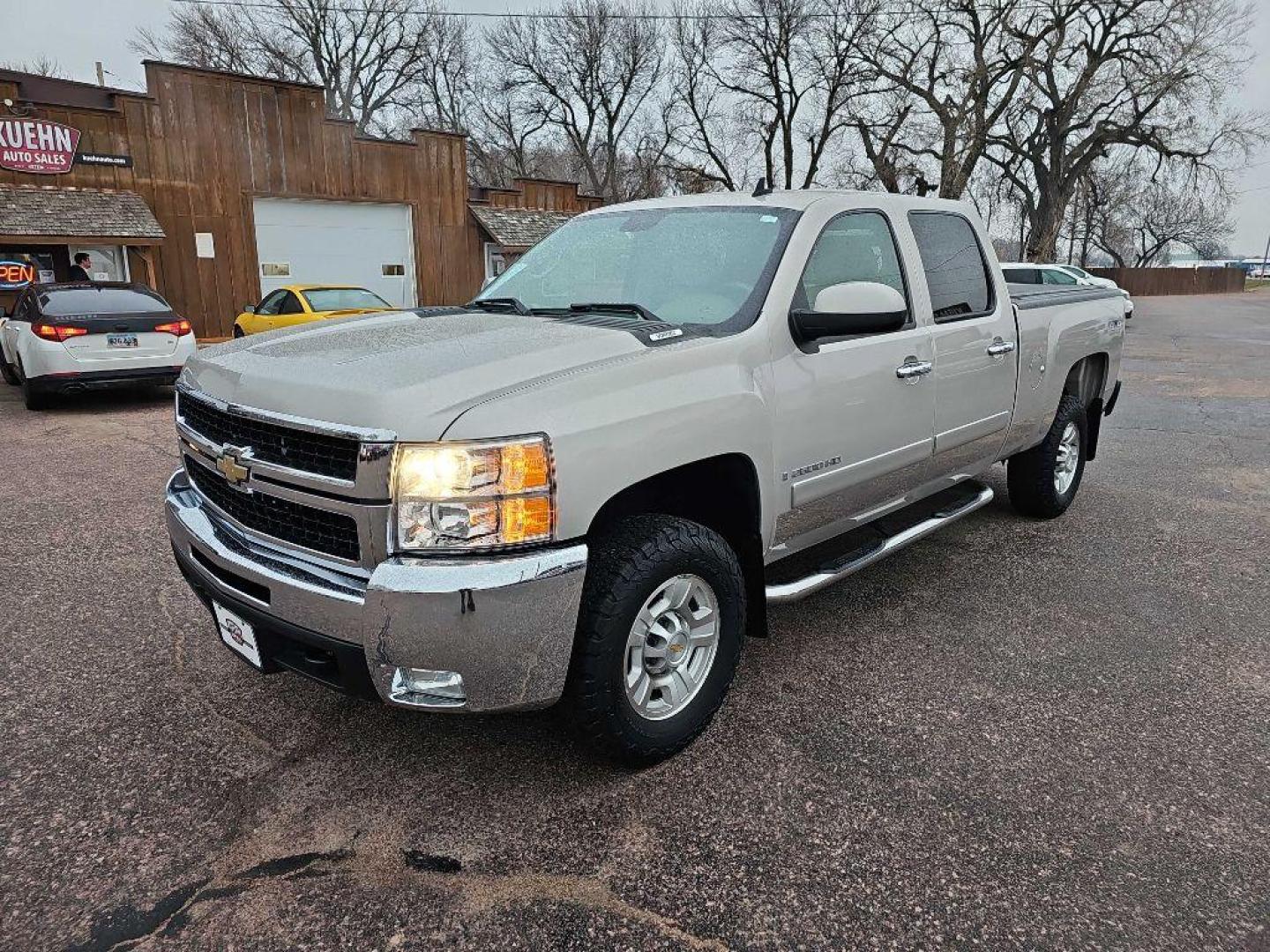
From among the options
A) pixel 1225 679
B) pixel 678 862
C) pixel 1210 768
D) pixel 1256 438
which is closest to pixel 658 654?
pixel 678 862

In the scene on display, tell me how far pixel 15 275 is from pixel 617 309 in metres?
17.8

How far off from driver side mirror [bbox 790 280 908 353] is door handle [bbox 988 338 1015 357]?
1.32 meters

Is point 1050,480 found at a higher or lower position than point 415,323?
lower

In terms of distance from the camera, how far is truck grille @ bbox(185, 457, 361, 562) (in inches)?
93.5

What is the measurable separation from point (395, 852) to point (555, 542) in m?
1.01

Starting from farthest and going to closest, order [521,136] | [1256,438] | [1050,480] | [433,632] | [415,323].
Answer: [521,136], [1256,438], [1050,480], [415,323], [433,632]

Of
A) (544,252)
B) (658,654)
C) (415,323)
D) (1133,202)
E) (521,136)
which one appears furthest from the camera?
(1133,202)

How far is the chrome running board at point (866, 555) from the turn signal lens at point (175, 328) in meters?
9.31

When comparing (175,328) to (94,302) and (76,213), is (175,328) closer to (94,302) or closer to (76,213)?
(94,302)

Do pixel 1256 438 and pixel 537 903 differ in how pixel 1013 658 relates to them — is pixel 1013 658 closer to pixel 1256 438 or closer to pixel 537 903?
pixel 537 903

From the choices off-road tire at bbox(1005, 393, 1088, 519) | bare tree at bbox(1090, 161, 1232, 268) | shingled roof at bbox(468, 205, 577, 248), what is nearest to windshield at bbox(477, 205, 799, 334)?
off-road tire at bbox(1005, 393, 1088, 519)

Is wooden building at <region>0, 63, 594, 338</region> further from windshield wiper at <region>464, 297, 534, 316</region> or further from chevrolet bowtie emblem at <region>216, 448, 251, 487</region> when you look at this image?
chevrolet bowtie emblem at <region>216, 448, 251, 487</region>

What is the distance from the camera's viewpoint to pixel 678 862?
2396 mm

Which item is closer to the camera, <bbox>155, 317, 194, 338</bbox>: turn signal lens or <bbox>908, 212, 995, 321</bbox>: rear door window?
<bbox>908, 212, 995, 321</bbox>: rear door window
